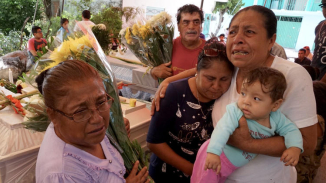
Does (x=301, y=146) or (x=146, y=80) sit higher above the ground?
(x=301, y=146)

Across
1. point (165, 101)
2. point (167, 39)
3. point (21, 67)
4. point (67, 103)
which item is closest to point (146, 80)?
point (167, 39)

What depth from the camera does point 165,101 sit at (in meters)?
1.33

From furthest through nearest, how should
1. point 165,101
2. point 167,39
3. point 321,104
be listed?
point 167,39 < point 321,104 < point 165,101

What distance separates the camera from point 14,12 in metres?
7.57

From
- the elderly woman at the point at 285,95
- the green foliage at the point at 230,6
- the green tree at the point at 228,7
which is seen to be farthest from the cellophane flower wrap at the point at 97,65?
the green foliage at the point at 230,6

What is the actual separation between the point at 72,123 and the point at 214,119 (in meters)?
0.82

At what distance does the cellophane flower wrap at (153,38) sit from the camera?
2.22 m

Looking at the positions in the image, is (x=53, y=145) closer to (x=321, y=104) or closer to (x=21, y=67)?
(x=321, y=104)

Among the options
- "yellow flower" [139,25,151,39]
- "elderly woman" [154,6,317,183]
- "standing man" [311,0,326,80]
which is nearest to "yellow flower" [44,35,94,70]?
"elderly woman" [154,6,317,183]

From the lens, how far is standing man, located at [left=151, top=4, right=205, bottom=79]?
7.41 feet

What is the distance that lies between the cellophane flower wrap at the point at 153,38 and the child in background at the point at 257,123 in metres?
1.29

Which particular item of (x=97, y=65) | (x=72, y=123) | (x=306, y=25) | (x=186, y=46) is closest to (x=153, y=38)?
(x=186, y=46)

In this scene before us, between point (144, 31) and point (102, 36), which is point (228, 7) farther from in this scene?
point (144, 31)

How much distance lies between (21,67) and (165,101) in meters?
2.76
